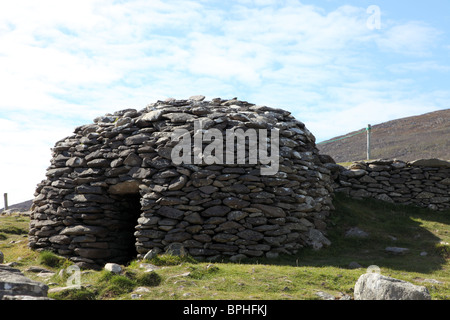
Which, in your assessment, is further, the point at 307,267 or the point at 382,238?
the point at 382,238

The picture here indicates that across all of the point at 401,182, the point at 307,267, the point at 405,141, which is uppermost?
the point at 405,141

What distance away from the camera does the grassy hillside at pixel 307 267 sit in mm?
5887

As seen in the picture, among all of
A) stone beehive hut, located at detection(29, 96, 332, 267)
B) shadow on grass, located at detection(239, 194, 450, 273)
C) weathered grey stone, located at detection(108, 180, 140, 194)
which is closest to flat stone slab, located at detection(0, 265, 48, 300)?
stone beehive hut, located at detection(29, 96, 332, 267)

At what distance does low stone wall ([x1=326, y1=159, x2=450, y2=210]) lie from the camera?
40.7 feet

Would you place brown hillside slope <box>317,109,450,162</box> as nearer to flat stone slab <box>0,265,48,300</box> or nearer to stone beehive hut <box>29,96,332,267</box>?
stone beehive hut <box>29,96,332,267</box>

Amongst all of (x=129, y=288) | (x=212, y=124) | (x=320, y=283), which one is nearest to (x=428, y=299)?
(x=320, y=283)

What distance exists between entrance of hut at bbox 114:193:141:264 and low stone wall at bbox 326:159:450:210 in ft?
19.4

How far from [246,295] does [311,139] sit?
6466mm

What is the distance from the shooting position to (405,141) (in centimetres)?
3553

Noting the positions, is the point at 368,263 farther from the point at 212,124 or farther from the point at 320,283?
the point at 212,124

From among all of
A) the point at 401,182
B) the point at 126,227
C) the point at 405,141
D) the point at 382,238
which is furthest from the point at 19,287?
the point at 405,141

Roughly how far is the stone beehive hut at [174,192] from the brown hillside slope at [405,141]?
67.8 feet

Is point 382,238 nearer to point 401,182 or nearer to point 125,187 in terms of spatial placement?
point 401,182

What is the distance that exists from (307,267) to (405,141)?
1228 inches
